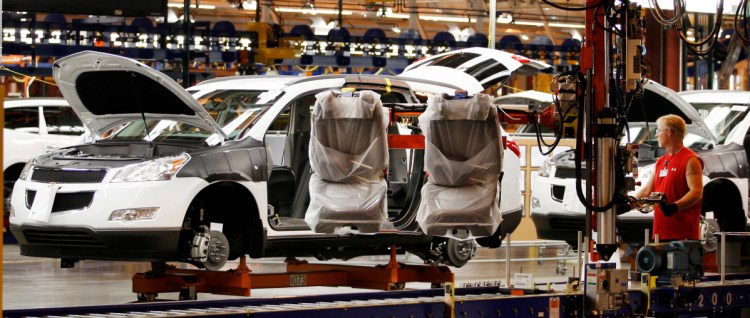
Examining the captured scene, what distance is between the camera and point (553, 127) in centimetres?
715

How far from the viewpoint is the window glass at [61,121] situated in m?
15.9

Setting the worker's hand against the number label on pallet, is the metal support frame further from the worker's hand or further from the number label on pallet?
the worker's hand

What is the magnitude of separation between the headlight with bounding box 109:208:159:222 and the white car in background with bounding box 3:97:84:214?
23.6 feet

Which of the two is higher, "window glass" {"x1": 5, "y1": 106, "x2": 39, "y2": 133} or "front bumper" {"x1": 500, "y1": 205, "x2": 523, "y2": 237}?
"window glass" {"x1": 5, "y1": 106, "x2": 39, "y2": 133}

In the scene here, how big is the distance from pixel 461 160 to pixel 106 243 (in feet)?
9.12

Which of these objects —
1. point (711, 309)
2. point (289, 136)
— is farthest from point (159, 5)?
point (711, 309)

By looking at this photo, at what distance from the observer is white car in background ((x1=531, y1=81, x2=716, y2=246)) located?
11.6 metres

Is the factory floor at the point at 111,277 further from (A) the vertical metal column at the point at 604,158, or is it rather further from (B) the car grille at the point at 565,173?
(A) the vertical metal column at the point at 604,158

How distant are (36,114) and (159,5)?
326cm

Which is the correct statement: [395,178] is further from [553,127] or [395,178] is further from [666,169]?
[553,127]

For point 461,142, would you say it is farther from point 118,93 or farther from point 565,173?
point 565,173

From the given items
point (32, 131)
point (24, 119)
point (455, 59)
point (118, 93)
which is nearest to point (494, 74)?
point (455, 59)

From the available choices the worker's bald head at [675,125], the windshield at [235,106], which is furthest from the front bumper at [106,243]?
the worker's bald head at [675,125]

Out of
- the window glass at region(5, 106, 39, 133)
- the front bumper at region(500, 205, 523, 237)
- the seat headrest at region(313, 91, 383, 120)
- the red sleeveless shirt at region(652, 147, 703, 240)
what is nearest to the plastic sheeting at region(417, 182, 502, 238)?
the seat headrest at region(313, 91, 383, 120)
